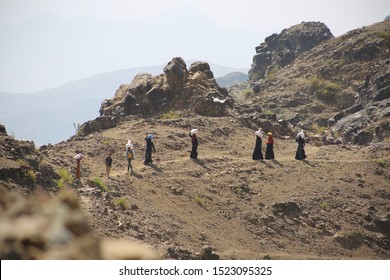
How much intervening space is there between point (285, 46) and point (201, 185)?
180ft

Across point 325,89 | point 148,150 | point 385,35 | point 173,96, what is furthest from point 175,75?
point 385,35

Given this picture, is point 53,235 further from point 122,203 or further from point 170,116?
point 170,116

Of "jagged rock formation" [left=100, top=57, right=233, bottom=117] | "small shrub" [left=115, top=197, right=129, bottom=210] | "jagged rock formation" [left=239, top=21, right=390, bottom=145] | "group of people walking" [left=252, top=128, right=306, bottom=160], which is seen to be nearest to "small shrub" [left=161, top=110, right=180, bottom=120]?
"jagged rock formation" [left=100, top=57, right=233, bottom=117]

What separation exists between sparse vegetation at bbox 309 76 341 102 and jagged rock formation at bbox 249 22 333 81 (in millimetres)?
16922

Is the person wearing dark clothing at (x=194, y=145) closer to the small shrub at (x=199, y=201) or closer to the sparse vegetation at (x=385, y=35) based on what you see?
the small shrub at (x=199, y=201)

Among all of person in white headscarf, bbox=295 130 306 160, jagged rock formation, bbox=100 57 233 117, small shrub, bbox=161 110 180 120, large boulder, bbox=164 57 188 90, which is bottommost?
person in white headscarf, bbox=295 130 306 160

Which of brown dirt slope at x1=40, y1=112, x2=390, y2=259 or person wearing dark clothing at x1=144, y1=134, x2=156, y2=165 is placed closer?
brown dirt slope at x1=40, y1=112, x2=390, y2=259

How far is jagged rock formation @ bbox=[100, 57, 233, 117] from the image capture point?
29672 millimetres

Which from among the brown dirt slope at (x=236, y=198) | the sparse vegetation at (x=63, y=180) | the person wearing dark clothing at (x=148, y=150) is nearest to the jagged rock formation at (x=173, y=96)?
the brown dirt slope at (x=236, y=198)

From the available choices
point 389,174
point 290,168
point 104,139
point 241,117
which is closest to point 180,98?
point 241,117

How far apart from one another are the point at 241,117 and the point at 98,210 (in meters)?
17.0

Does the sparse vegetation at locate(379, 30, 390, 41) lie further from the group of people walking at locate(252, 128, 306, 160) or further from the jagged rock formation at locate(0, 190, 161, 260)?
the jagged rock formation at locate(0, 190, 161, 260)

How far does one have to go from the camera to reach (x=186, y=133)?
84.6ft
